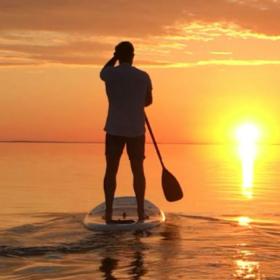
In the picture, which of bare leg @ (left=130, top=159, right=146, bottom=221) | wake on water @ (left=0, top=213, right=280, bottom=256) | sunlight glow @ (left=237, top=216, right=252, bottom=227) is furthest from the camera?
sunlight glow @ (left=237, top=216, right=252, bottom=227)

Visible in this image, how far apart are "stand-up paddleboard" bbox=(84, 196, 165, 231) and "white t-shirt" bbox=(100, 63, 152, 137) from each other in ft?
4.42

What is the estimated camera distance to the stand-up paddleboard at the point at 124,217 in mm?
8945

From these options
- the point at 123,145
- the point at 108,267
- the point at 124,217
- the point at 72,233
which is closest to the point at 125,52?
the point at 123,145

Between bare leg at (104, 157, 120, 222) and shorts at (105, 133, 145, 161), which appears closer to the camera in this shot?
shorts at (105, 133, 145, 161)

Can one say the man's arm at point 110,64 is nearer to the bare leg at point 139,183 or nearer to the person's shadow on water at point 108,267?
the bare leg at point 139,183

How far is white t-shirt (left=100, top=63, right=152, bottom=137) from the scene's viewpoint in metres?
9.03

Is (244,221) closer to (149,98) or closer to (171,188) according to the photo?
(171,188)

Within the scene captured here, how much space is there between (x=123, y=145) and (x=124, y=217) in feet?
4.48

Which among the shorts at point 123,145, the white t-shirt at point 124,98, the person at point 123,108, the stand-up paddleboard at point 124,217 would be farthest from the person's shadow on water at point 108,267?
the white t-shirt at point 124,98

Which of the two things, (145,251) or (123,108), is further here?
(123,108)

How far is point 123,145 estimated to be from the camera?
9.16 meters

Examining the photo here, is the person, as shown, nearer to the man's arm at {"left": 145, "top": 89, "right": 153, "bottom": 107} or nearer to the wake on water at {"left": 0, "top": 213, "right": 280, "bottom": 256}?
the man's arm at {"left": 145, "top": 89, "right": 153, "bottom": 107}

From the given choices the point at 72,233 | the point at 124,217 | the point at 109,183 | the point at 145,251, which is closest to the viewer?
the point at 145,251

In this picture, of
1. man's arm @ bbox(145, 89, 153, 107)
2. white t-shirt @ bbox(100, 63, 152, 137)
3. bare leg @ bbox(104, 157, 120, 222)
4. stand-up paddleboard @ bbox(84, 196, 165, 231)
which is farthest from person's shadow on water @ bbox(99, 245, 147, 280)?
man's arm @ bbox(145, 89, 153, 107)
